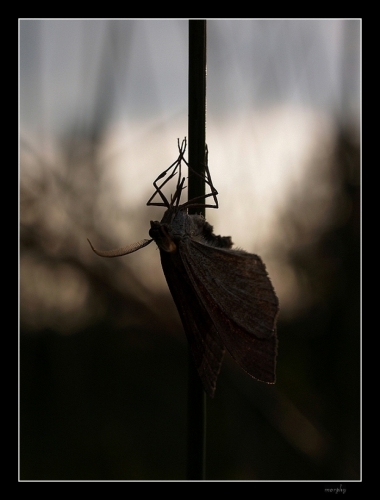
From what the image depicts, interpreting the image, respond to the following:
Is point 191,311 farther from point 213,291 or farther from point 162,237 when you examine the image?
point 162,237

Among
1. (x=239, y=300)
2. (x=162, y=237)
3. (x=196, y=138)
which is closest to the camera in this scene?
(x=196, y=138)

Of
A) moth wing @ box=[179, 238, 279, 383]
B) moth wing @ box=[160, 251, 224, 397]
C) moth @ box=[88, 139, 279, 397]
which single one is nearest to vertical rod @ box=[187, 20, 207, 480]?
moth @ box=[88, 139, 279, 397]

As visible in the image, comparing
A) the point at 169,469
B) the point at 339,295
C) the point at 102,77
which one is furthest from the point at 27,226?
the point at 339,295

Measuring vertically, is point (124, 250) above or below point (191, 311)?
above

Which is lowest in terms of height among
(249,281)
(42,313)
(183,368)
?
(183,368)

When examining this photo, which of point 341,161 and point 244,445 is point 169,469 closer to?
point 244,445

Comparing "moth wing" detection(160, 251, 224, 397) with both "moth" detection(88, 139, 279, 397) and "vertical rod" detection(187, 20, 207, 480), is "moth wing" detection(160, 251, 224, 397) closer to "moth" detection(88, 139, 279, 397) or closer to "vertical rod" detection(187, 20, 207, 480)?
"moth" detection(88, 139, 279, 397)

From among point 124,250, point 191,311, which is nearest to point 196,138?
point 124,250
